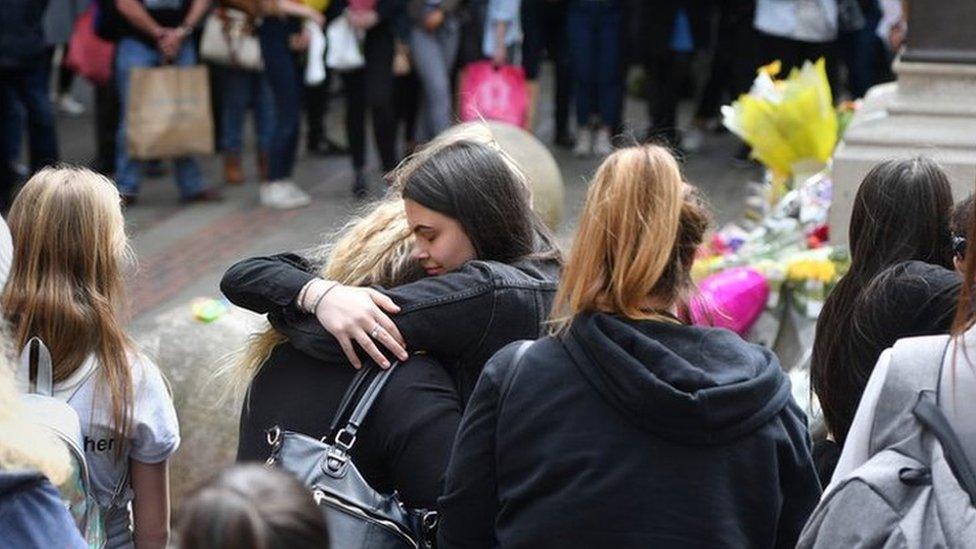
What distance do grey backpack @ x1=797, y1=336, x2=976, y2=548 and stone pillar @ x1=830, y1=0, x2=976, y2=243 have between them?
3801 millimetres

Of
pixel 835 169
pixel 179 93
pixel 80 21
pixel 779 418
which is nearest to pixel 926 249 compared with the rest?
pixel 779 418

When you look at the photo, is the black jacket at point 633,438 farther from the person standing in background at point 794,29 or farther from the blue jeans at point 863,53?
the blue jeans at point 863,53

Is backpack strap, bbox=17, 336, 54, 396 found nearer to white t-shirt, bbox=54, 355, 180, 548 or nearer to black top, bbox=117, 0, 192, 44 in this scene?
white t-shirt, bbox=54, 355, 180, 548

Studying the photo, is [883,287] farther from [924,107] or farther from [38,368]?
[924,107]

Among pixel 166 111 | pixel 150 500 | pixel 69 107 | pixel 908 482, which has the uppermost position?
pixel 908 482

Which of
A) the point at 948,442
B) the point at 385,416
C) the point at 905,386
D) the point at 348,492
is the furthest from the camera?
the point at 385,416

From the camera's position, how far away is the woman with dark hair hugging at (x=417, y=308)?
128 inches

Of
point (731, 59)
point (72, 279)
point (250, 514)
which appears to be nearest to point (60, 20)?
point (731, 59)

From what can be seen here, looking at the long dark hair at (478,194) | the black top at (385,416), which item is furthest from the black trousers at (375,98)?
the black top at (385,416)

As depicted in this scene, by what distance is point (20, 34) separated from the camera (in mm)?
10383

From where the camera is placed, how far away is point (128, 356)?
3.70m

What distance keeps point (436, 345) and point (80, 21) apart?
28.8ft

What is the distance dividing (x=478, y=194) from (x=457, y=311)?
29cm

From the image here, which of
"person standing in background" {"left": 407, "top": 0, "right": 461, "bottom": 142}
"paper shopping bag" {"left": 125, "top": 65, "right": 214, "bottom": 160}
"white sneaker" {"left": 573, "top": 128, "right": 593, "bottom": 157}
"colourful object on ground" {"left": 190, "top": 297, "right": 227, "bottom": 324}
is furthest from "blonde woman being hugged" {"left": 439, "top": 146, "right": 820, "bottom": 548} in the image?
"white sneaker" {"left": 573, "top": 128, "right": 593, "bottom": 157}
